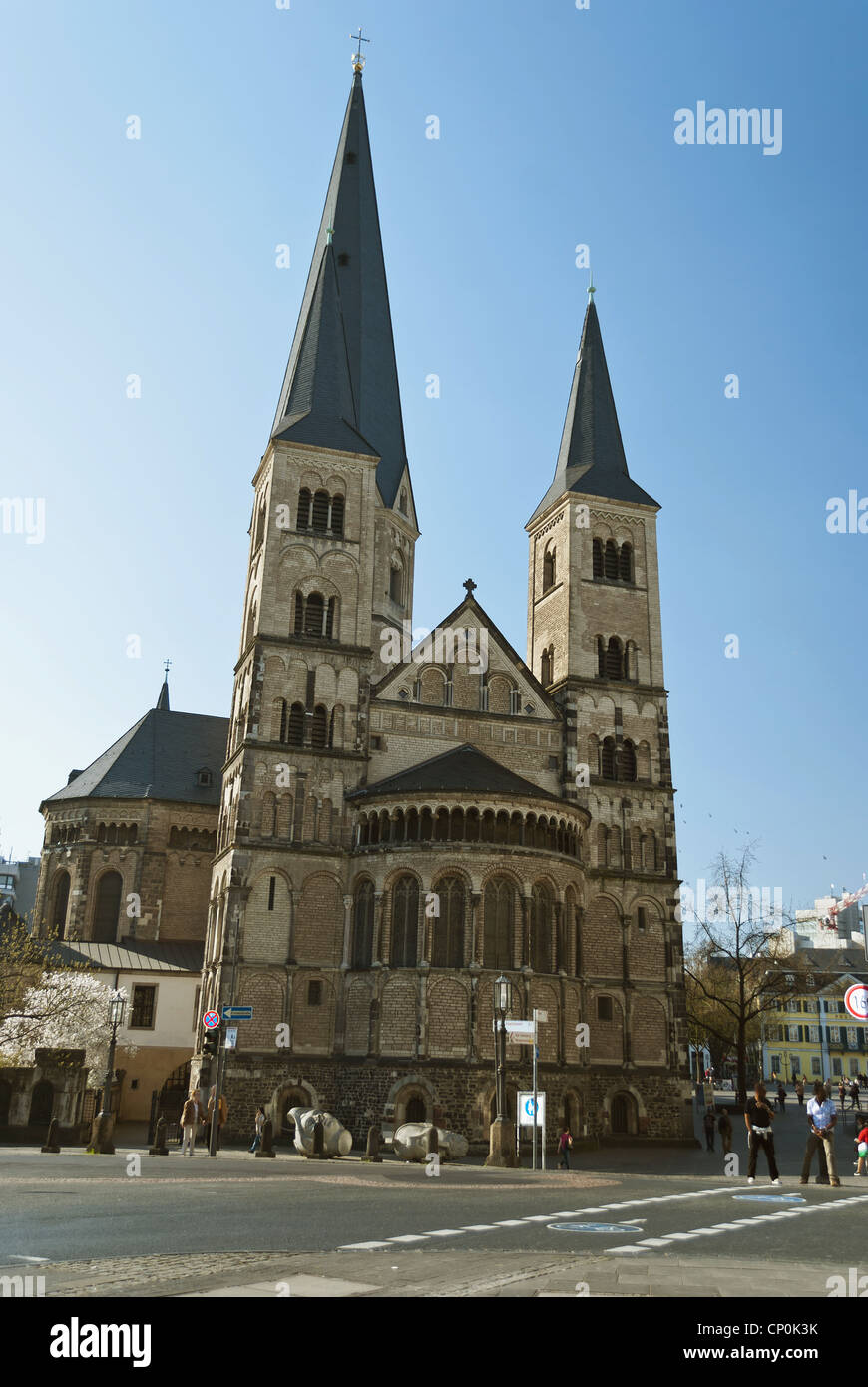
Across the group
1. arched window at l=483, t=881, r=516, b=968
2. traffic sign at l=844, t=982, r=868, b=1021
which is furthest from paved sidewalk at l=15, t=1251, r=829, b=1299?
arched window at l=483, t=881, r=516, b=968

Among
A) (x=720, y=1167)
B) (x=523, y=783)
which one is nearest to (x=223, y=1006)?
(x=523, y=783)

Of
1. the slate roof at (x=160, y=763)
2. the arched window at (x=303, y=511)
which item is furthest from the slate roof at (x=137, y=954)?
the arched window at (x=303, y=511)

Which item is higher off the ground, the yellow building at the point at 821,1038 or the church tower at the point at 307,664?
the church tower at the point at 307,664

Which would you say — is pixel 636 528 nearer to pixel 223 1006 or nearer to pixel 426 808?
pixel 426 808

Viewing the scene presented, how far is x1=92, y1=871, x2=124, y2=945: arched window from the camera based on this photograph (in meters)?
54.2

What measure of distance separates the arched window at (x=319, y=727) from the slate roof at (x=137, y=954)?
15.3 m

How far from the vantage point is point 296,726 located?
137 feet

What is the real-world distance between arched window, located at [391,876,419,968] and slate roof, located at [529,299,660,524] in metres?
20.7

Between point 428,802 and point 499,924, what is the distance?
4.84 meters

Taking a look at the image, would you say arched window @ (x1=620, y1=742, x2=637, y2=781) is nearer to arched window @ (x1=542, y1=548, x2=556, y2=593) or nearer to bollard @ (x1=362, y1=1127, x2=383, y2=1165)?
arched window @ (x1=542, y1=548, x2=556, y2=593)

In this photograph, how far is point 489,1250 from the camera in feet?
36.5

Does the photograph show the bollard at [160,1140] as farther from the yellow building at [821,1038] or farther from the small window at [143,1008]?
the yellow building at [821,1038]

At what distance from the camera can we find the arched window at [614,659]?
47.8 meters
